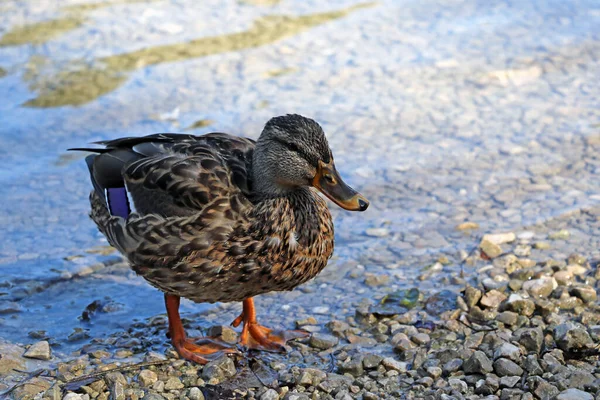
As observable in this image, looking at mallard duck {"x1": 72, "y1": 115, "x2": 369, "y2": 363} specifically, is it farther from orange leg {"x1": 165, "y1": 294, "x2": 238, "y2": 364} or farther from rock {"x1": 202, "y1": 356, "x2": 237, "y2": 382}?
rock {"x1": 202, "y1": 356, "x2": 237, "y2": 382}

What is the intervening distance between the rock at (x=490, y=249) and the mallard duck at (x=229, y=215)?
144 cm

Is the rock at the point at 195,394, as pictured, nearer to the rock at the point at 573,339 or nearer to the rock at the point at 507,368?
the rock at the point at 507,368

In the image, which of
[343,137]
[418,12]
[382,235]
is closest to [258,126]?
[343,137]

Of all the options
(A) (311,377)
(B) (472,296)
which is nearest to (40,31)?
(B) (472,296)

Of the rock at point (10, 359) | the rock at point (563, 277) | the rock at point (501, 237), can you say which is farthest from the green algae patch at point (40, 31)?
the rock at point (563, 277)

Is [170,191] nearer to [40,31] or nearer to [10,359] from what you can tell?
[10,359]

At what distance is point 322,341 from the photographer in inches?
179

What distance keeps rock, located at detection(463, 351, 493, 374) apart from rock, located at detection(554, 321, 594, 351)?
0.40m

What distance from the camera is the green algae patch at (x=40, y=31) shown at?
8.83 metres

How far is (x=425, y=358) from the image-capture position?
14.1ft

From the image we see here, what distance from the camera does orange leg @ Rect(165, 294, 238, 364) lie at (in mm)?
4453

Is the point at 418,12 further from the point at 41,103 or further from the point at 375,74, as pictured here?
the point at 41,103

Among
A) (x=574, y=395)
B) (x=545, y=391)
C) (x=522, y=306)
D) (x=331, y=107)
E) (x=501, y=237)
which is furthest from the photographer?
(x=331, y=107)

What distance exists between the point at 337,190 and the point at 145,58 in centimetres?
501
